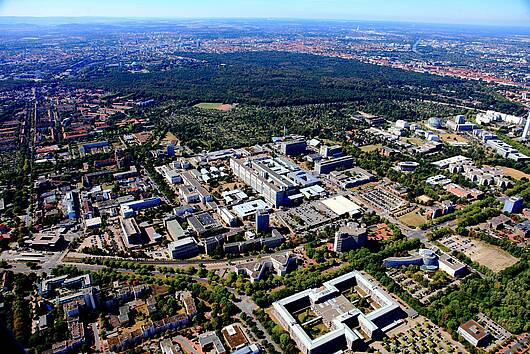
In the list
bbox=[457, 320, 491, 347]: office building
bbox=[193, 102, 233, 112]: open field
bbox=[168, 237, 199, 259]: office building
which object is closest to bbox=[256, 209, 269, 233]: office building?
bbox=[168, 237, 199, 259]: office building

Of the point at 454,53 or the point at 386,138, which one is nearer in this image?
the point at 386,138

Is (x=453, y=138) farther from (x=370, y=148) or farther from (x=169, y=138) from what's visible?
(x=169, y=138)

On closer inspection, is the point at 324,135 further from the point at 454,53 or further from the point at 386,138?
the point at 454,53

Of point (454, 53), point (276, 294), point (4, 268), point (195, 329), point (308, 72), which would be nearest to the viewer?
Result: point (195, 329)

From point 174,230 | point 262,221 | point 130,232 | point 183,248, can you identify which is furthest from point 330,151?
point 130,232

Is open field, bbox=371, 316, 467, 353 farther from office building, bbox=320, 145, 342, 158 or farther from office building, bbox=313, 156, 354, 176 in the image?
office building, bbox=320, 145, 342, 158

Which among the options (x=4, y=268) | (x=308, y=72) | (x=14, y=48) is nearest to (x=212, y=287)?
(x=4, y=268)
